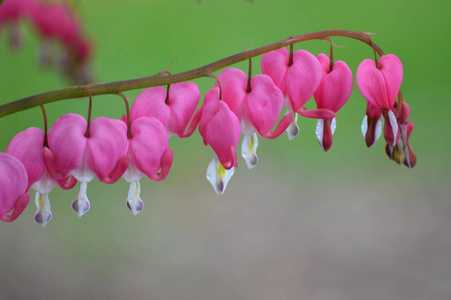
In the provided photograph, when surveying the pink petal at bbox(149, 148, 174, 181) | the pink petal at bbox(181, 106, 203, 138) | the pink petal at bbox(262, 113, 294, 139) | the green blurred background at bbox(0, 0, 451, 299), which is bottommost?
the green blurred background at bbox(0, 0, 451, 299)

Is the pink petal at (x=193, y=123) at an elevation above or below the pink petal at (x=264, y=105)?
below

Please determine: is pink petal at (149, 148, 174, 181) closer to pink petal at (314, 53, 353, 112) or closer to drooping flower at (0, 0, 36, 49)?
pink petal at (314, 53, 353, 112)

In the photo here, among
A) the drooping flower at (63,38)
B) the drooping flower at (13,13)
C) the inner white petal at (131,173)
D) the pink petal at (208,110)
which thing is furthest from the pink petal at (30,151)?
the drooping flower at (63,38)

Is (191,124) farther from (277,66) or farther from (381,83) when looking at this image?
(381,83)

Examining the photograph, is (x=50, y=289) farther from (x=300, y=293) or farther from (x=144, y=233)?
(x=300, y=293)

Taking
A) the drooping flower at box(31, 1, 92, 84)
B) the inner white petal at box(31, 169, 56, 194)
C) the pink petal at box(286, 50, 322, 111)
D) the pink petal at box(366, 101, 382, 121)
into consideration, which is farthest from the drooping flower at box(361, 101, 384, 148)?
the drooping flower at box(31, 1, 92, 84)

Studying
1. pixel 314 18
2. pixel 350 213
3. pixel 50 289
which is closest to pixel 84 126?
pixel 50 289

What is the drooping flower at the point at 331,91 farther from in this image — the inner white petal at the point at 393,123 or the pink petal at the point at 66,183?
the pink petal at the point at 66,183
